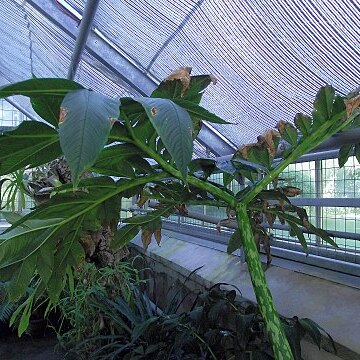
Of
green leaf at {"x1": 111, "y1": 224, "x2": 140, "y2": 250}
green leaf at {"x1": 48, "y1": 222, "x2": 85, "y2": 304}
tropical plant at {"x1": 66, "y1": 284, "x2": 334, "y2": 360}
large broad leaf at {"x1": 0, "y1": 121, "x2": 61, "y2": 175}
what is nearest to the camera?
large broad leaf at {"x1": 0, "y1": 121, "x2": 61, "y2": 175}

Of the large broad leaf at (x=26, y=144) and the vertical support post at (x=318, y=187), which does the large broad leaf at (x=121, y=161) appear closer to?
the large broad leaf at (x=26, y=144)

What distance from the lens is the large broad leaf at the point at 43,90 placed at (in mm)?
447

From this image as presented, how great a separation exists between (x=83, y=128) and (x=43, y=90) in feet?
0.36

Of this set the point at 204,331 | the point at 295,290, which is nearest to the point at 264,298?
the point at 204,331

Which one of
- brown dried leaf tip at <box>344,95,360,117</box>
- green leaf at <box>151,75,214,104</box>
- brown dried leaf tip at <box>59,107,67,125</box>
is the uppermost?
green leaf at <box>151,75,214,104</box>

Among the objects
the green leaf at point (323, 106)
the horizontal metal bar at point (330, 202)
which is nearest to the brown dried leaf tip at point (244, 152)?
the green leaf at point (323, 106)

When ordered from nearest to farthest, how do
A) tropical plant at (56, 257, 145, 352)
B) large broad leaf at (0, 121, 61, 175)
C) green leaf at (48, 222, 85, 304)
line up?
large broad leaf at (0, 121, 61, 175) < green leaf at (48, 222, 85, 304) < tropical plant at (56, 257, 145, 352)

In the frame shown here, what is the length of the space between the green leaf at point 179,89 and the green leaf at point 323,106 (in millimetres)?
179

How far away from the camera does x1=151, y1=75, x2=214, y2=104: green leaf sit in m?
0.60

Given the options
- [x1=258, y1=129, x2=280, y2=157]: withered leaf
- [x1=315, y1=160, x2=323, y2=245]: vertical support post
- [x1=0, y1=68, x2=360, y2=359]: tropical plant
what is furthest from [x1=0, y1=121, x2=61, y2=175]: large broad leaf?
[x1=315, y1=160, x2=323, y2=245]: vertical support post

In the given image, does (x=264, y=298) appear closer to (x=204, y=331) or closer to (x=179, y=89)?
(x=179, y=89)

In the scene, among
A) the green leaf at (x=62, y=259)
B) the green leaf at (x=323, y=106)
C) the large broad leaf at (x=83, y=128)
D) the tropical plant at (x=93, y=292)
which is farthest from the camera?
the tropical plant at (x=93, y=292)

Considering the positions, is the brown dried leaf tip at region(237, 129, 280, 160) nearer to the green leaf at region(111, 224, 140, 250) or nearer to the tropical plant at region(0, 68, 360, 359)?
the tropical plant at region(0, 68, 360, 359)

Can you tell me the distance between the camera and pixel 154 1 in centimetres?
169
